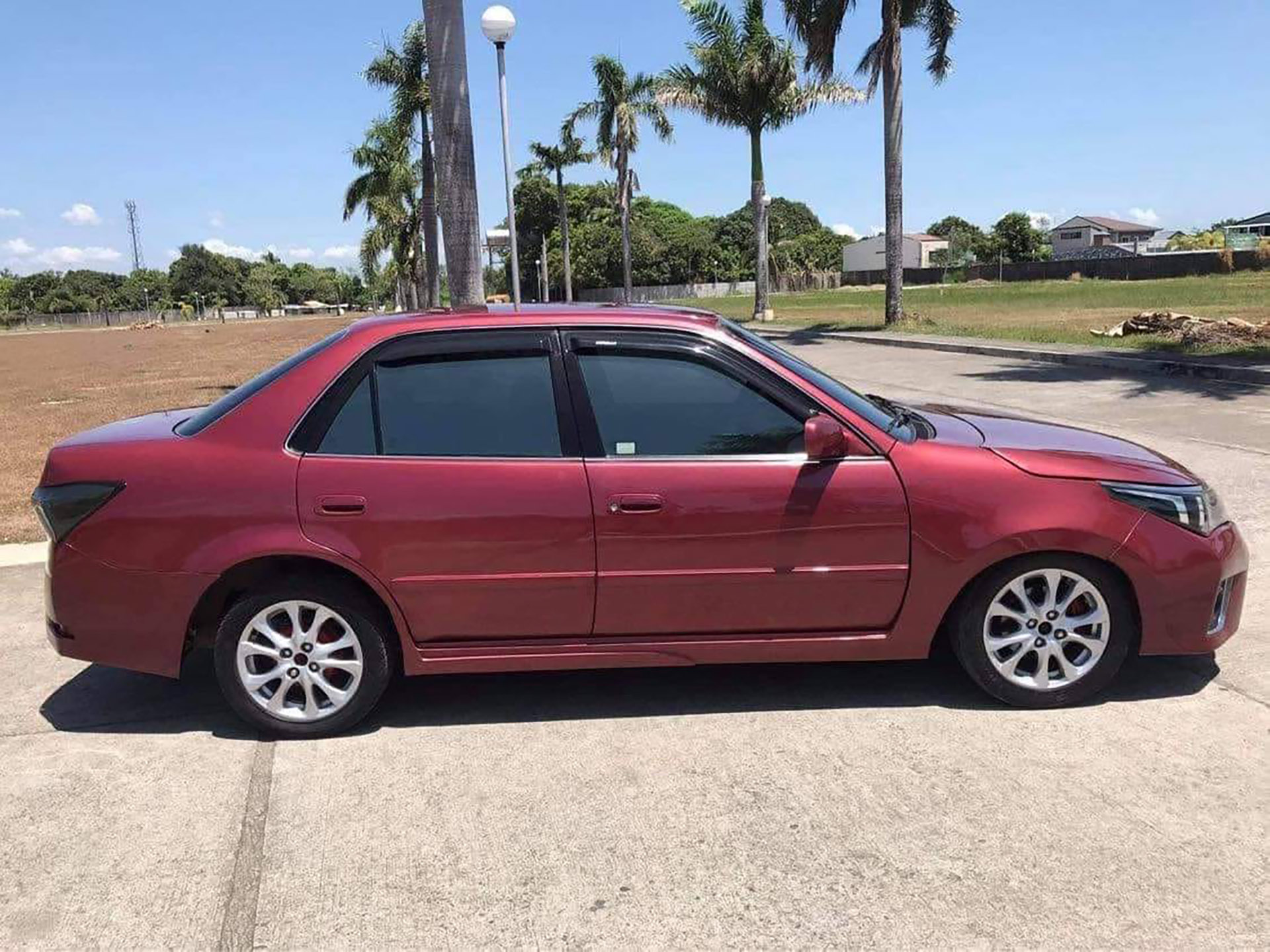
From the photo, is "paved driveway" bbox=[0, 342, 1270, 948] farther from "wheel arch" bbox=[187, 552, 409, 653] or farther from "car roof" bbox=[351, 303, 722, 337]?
"car roof" bbox=[351, 303, 722, 337]

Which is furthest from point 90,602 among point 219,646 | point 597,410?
point 597,410

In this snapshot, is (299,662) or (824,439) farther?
(299,662)

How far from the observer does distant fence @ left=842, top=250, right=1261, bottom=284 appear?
61.3 m

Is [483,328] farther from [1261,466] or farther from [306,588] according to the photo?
[1261,466]

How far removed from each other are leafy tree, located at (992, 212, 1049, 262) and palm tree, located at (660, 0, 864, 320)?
228 feet

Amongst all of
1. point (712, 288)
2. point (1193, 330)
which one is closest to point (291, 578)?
point (1193, 330)

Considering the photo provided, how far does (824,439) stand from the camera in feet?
12.2

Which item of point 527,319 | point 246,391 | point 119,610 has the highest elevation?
point 527,319

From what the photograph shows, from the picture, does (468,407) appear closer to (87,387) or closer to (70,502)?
(70,502)

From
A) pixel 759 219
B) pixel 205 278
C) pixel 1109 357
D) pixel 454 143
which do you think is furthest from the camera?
pixel 205 278

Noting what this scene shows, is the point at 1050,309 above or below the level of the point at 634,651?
above

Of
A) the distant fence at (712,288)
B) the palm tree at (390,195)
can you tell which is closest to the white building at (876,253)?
the distant fence at (712,288)

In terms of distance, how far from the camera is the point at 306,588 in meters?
3.78

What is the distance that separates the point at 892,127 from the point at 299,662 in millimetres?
24372
